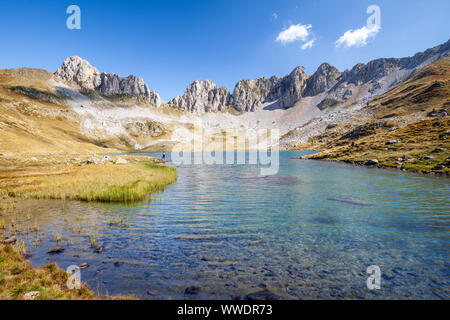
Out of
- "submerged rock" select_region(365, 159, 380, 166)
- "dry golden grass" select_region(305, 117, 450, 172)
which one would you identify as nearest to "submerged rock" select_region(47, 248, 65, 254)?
"dry golden grass" select_region(305, 117, 450, 172)

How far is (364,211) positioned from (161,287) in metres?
23.5

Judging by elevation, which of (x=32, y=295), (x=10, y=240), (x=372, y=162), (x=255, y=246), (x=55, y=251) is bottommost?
(x=255, y=246)

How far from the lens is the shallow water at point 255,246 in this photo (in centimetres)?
1081

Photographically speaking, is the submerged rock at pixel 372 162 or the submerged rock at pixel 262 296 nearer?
the submerged rock at pixel 262 296

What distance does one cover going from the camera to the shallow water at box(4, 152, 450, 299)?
35.5ft

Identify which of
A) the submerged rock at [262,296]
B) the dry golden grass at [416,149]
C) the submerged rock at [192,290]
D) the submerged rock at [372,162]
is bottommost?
the submerged rock at [262,296]

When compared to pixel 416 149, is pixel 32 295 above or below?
below

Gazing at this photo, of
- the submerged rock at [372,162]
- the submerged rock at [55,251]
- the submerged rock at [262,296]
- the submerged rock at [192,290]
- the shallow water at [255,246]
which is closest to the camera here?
the submerged rock at [262,296]

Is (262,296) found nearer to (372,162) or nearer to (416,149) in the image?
(372,162)

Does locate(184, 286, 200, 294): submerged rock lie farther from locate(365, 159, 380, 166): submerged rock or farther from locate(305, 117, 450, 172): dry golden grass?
locate(365, 159, 380, 166): submerged rock

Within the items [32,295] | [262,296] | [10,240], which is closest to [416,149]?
[262,296]

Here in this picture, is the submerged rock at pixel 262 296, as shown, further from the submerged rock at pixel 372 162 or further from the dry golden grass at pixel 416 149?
the submerged rock at pixel 372 162

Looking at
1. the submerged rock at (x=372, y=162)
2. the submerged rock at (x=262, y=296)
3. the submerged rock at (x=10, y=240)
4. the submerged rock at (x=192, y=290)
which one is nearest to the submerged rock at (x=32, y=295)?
the submerged rock at (x=192, y=290)

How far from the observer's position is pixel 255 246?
15648 millimetres
